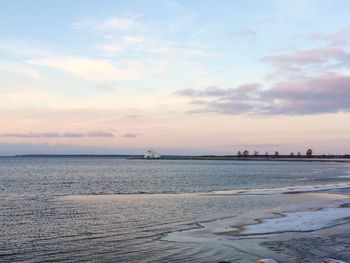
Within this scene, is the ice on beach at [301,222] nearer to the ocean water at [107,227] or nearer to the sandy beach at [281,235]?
the sandy beach at [281,235]

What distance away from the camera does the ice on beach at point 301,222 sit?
21.9 metres

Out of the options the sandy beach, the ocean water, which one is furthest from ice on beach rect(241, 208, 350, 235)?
the ocean water

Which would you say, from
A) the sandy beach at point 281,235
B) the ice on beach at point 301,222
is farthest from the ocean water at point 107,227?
the ice on beach at point 301,222

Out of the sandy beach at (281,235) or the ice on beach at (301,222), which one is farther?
the ice on beach at (301,222)

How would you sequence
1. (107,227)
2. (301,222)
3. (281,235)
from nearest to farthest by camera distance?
(281,235) < (107,227) < (301,222)

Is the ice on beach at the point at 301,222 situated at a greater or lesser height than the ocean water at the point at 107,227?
greater

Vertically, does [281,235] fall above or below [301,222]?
below

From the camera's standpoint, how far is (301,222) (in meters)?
24.1

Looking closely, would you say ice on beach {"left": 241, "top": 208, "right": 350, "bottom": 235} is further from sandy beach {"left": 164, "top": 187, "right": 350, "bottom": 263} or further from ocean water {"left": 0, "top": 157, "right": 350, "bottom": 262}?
ocean water {"left": 0, "top": 157, "right": 350, "bottom": 262}

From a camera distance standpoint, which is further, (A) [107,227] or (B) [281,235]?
(A) [107,227]

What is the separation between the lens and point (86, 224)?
956 inches

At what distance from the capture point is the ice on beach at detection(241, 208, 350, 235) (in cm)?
2193

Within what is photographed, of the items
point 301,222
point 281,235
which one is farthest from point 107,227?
point 301,222

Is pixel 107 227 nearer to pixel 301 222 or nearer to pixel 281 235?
pixel 281 235
